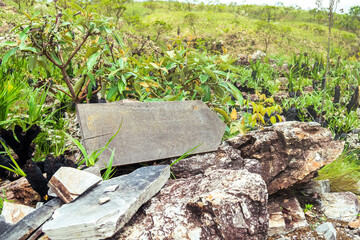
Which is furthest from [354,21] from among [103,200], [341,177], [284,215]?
[103,200]

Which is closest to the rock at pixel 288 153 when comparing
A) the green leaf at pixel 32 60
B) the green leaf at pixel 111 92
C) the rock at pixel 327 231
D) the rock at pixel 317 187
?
the rock at pixel 317 187

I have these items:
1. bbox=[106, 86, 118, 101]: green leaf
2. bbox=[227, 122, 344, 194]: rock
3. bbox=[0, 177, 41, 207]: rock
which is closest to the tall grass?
bbox=[227, 122, 344, 194]: rock

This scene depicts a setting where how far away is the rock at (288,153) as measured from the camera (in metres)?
2.14

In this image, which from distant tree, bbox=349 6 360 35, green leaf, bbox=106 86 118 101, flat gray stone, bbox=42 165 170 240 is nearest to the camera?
flat gray stone, bbox=42 165 170 240

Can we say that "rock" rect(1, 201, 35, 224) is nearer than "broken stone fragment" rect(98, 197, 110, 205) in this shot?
No

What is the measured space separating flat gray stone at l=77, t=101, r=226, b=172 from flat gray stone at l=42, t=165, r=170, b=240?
31 centimetres

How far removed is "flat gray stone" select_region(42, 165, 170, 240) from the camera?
1106mm

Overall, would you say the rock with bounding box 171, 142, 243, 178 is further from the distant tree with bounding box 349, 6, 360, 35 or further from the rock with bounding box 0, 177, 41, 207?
the distant tree with bounding box 349, 6, 360, 35

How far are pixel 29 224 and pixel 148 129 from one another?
1.00m

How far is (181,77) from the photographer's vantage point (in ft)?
8.86

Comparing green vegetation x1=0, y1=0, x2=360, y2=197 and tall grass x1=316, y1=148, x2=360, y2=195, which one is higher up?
green vegetation x1=0, y1=0, x2=360, y2=197

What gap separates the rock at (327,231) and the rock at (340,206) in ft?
1.10

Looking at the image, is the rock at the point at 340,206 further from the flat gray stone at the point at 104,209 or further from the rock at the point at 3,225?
the rock at the point at 3,225

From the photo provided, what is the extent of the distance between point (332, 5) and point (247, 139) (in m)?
→ 1.86
